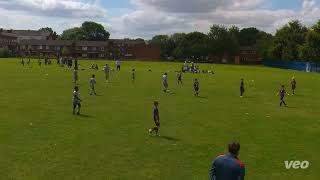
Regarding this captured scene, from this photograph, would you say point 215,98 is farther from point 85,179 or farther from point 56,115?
point 85,179

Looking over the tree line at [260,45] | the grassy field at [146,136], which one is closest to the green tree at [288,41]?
the tree line at [260,45]

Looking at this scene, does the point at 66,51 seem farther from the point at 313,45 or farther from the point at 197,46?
the point at 313,45

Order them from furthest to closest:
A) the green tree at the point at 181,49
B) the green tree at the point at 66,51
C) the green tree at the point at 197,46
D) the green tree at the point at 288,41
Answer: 1. the green tree at the point at 66,51
2. the green tree at the point at 181,49
3. the green tree at the point at 197,46
4. the green tree at the point at 288,41

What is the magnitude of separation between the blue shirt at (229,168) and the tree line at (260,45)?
11174 cm

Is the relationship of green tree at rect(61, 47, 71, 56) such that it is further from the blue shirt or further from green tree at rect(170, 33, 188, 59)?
the blue shirt

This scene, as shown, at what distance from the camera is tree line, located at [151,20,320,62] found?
117250 mm

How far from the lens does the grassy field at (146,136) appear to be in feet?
57.4

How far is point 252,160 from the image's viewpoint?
1905 centimetres

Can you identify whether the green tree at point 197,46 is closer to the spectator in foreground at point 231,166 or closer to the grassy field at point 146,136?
the grassy field at point 146,136

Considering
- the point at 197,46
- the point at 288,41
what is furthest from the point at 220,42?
the point at 288,41

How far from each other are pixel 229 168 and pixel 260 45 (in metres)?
177

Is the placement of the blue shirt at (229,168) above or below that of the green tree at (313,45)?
below

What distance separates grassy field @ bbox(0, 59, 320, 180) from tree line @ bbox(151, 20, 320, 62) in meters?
79.8

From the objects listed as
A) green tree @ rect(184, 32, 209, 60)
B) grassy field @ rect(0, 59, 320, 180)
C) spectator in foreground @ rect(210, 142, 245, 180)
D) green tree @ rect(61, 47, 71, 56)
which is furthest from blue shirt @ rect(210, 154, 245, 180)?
green tree @ rect(61, 47, 71, 56)
